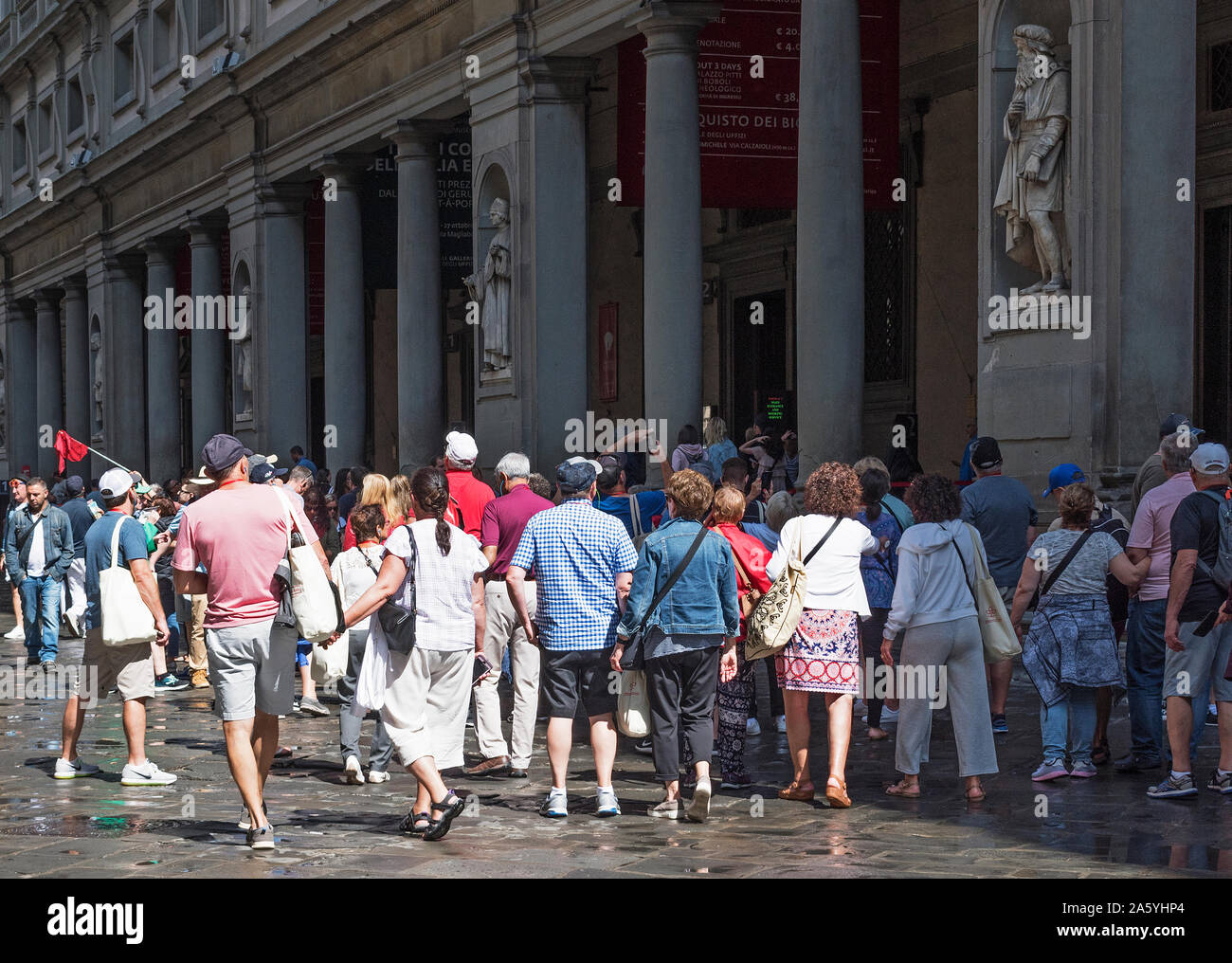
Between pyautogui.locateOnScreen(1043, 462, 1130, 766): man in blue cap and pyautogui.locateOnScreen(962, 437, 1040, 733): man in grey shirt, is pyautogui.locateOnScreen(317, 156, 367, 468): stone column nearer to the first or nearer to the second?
pyautogui.locateOnScreen(962, 437, 1040, 733): man in grey shirt

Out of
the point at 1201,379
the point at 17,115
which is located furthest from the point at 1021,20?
the point at 17,115

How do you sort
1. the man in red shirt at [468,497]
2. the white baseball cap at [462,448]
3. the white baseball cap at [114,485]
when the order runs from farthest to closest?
1. the man in red shirt at [468,497]
2. the white baseball cap at [462,448]
3. the white baseball cap at [114,485]

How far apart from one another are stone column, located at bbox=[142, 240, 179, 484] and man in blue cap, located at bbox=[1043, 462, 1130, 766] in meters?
25.9

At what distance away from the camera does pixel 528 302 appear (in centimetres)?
1984

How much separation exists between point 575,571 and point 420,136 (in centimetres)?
1493

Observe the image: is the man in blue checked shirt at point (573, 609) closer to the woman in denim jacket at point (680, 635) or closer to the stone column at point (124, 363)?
the woman in denim jacket at point (680, 635)

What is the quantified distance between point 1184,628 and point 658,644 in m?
2.79

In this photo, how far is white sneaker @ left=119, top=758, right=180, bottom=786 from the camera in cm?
984

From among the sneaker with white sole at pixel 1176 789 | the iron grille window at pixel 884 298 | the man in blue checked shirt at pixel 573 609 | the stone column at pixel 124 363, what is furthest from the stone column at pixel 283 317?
the sneaker with white sole at pixel 1176 789

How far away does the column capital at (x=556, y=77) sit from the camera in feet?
63.4

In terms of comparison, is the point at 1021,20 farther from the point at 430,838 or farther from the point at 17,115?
the point at 17,115

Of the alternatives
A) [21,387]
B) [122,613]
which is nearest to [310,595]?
[122,613]

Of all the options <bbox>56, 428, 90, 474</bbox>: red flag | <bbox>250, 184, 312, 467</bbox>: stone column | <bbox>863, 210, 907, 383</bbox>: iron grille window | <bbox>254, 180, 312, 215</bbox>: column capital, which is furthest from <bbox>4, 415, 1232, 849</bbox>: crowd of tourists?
<bbox>254, 180, 312, 215</bbox>: column capital
